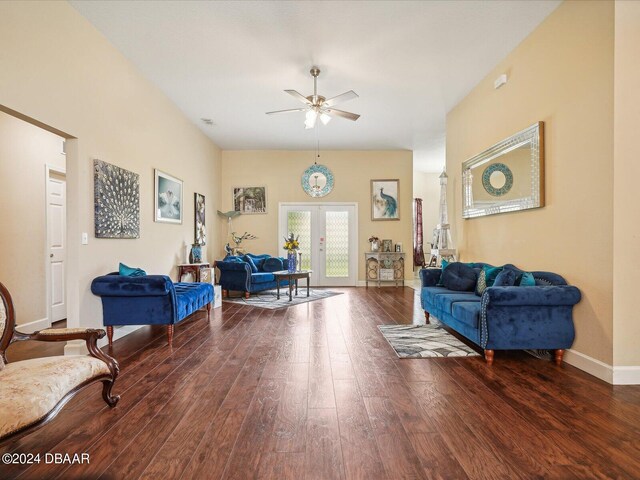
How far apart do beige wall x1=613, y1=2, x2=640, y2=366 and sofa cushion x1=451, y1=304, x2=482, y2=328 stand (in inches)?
37.8

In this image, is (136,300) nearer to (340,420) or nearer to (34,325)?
(34,325)

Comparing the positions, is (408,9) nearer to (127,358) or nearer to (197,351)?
(197,351)

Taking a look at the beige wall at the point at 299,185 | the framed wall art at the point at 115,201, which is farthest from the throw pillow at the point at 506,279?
the beige wall at the point at 299,185

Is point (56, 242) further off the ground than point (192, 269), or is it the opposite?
point (56, 242)

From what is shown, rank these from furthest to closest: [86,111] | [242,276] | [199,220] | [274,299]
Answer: [199,220] < [242,276] < [274,299] < [86,111]

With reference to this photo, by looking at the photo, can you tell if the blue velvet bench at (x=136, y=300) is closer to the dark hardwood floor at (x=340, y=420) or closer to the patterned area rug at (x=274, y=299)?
the dark hardwood floor at (x=340, y=420)

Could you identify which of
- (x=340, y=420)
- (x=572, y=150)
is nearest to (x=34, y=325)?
(x=340, y=420)

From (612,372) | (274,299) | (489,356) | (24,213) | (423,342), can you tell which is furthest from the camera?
(274,299)

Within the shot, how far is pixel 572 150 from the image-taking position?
308cm

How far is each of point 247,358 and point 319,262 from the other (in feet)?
17.6

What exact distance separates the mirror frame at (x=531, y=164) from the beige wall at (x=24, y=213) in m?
5.72

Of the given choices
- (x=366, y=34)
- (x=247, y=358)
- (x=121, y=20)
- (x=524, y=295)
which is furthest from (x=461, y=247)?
(x=121, y=20)

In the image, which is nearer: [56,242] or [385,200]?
[56,242]

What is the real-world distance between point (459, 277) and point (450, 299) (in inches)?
26.5
